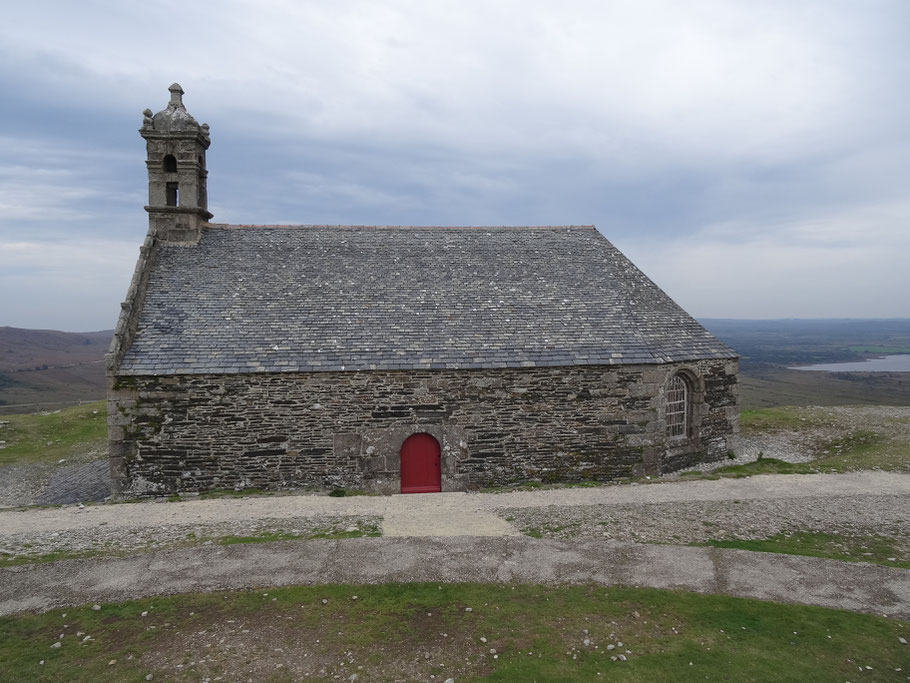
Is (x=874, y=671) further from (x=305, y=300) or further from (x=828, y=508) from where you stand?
(x=305, y=300)

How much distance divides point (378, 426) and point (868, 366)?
137 m

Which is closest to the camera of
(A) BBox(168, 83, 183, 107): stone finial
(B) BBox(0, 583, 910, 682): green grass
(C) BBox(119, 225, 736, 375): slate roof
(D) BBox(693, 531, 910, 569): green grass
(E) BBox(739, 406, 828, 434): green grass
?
(B) BBox(0, 583, 910, 682): green grass

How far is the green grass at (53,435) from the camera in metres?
21.8

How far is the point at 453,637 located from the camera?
790 centimetres

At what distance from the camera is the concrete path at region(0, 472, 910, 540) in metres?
12.6

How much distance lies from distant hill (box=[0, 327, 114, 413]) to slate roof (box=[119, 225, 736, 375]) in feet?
65.2

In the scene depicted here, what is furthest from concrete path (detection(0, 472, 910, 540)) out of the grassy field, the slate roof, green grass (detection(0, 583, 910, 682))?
the grassy field

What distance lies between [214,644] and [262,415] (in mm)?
8554

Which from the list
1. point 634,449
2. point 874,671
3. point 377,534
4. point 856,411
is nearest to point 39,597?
point 377,534

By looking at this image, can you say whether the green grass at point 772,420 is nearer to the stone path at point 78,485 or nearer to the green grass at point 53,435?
the stone path at point 78,485

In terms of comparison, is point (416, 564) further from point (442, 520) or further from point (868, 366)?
point (868, 366)

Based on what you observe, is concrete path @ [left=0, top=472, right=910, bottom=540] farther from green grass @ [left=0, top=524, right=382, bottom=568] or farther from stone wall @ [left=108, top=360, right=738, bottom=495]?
stone wall @ [left=108, top=360, right=738, bottom=495]

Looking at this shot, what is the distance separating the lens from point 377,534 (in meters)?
11.7

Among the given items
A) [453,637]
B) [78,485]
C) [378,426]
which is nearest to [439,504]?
[378,426]
